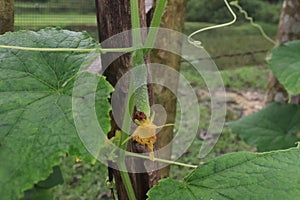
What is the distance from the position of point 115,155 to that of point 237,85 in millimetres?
3133

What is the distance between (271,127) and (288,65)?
0.28 m

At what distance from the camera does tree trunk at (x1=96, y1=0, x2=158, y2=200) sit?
0.66m

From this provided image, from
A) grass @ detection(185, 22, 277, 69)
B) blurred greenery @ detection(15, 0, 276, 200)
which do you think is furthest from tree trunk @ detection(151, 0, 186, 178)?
grass @ detection(185, 22, 277, 69)

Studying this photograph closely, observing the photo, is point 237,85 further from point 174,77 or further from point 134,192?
point 134,192

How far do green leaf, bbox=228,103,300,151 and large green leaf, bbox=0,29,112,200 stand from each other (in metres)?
0.99

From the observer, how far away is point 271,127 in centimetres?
155

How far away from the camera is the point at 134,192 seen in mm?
721

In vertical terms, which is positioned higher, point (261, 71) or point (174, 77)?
point (174, 77)

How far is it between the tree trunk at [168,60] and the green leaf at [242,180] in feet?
2.01

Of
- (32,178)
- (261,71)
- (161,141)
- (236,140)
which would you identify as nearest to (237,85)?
(261,71)

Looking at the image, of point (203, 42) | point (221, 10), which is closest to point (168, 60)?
point (203, 42)

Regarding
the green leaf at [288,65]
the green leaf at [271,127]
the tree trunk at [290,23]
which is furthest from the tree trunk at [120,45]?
the tree trunk at [290,23]

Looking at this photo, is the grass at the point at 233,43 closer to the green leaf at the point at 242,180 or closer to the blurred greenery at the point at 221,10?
the blurred greenery at the point at 221,10

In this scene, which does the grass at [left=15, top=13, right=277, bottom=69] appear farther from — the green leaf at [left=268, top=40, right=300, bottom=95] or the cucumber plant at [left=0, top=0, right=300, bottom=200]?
the cucumber plant at [left=0, top=0, right=300, bottom=200]
